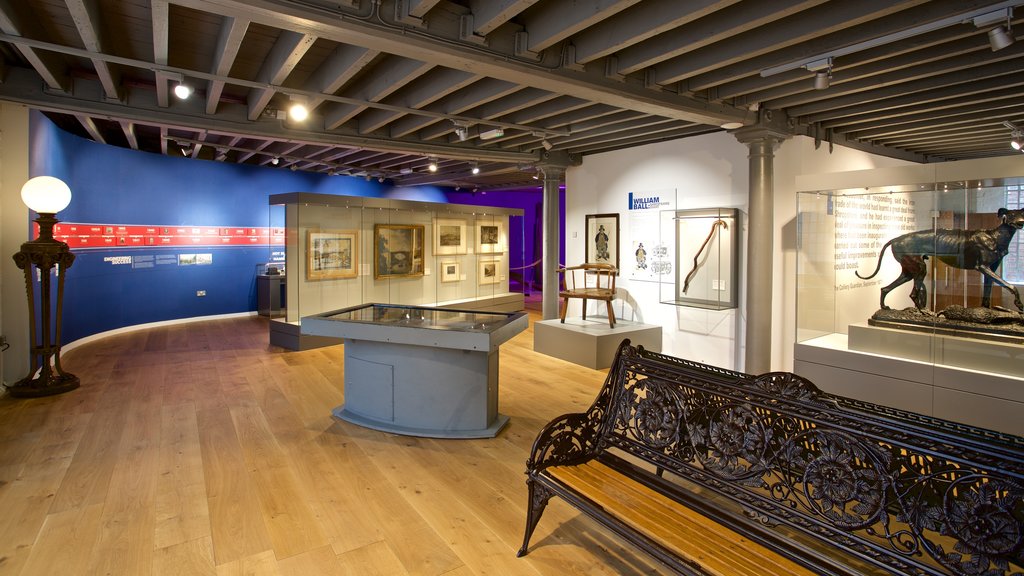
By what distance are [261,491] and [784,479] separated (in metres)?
→ 3.13

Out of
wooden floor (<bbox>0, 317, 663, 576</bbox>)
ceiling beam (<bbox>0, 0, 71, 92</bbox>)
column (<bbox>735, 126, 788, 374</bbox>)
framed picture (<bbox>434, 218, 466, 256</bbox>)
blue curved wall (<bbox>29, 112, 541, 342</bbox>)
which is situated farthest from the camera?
framed picture (<bbox>434, 218, 466, 256</bbox>)

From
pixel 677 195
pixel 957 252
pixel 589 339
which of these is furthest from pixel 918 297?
pixel 589 339

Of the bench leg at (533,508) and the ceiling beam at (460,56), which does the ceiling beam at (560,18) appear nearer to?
the ceiling beam at (460,56)

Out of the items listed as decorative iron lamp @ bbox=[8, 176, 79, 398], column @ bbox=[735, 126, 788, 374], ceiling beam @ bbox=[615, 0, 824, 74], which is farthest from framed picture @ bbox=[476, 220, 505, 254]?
decorative iron lamp @ bbox=[8, 176, 79, 398]

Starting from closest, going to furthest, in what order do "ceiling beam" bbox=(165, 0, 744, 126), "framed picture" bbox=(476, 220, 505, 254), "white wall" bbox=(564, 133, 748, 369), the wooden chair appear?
"ceiling beam" bbox=(165, 0, 744, 126)
"white wall" bbox=(564, 133, 748, 369)
the wooden chair
"framed picture" bbox=(476, 220, 505, 254)

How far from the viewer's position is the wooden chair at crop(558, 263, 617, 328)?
24.7 feet

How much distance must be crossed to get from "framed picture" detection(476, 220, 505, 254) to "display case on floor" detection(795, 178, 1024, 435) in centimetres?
627

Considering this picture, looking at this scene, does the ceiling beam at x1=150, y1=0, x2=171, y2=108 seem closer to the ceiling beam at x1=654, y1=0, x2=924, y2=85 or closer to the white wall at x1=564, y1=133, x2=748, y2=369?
the ceiling beam at x1=654, y1=0, x2=924, y2=85

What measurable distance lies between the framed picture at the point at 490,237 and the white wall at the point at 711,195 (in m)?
2.77

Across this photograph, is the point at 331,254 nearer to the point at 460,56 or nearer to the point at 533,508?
the point at 460,56

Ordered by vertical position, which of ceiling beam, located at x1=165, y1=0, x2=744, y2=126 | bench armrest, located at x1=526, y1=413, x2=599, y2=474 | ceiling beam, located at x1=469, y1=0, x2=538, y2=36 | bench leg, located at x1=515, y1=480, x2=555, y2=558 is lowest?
bench leg, located at x1=515, y1=480, x2=555, y2=558

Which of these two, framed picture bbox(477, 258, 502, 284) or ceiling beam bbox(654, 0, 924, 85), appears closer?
ceiling beam bbox(654, 0, 924, 85)

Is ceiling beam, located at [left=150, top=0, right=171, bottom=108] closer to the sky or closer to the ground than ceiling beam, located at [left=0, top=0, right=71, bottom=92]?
closer to the ground

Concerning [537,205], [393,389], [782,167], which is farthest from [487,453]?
[537,205]
